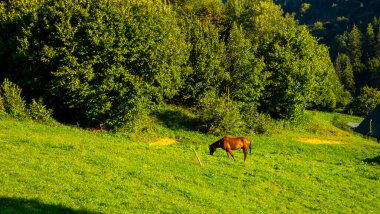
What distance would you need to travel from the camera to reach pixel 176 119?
5456 centimetres

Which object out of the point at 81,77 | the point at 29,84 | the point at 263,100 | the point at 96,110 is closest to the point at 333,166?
the point at 263,100

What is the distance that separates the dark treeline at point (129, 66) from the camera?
42375mm

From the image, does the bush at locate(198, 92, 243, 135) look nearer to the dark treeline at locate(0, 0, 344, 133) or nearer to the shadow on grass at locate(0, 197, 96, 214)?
the dark treeline at locate(0, 0, 344, 133)

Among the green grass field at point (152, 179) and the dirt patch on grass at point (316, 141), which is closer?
the green grass field at point (152, 179)

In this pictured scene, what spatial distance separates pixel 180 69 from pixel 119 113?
13.4 m

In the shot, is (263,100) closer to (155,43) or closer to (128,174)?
(155,43)

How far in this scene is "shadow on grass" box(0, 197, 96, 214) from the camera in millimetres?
16875

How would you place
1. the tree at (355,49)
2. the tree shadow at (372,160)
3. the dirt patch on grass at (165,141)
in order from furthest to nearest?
1. the tree at (355,49)
2. the dirt patch on grass at (165,141)
3. the tree shadow at (372,160)

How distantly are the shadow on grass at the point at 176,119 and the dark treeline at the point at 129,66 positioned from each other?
2.06m

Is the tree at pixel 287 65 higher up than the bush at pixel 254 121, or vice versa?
the tree at pixel 287 65

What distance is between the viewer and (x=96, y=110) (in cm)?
4300

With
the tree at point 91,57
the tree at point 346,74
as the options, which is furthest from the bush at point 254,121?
the tree at point 346,74

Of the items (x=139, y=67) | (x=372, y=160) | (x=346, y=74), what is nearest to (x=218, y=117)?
(x=139, y=67)

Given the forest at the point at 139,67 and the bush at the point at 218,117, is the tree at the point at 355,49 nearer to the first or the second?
the forest at the point at 139,67
